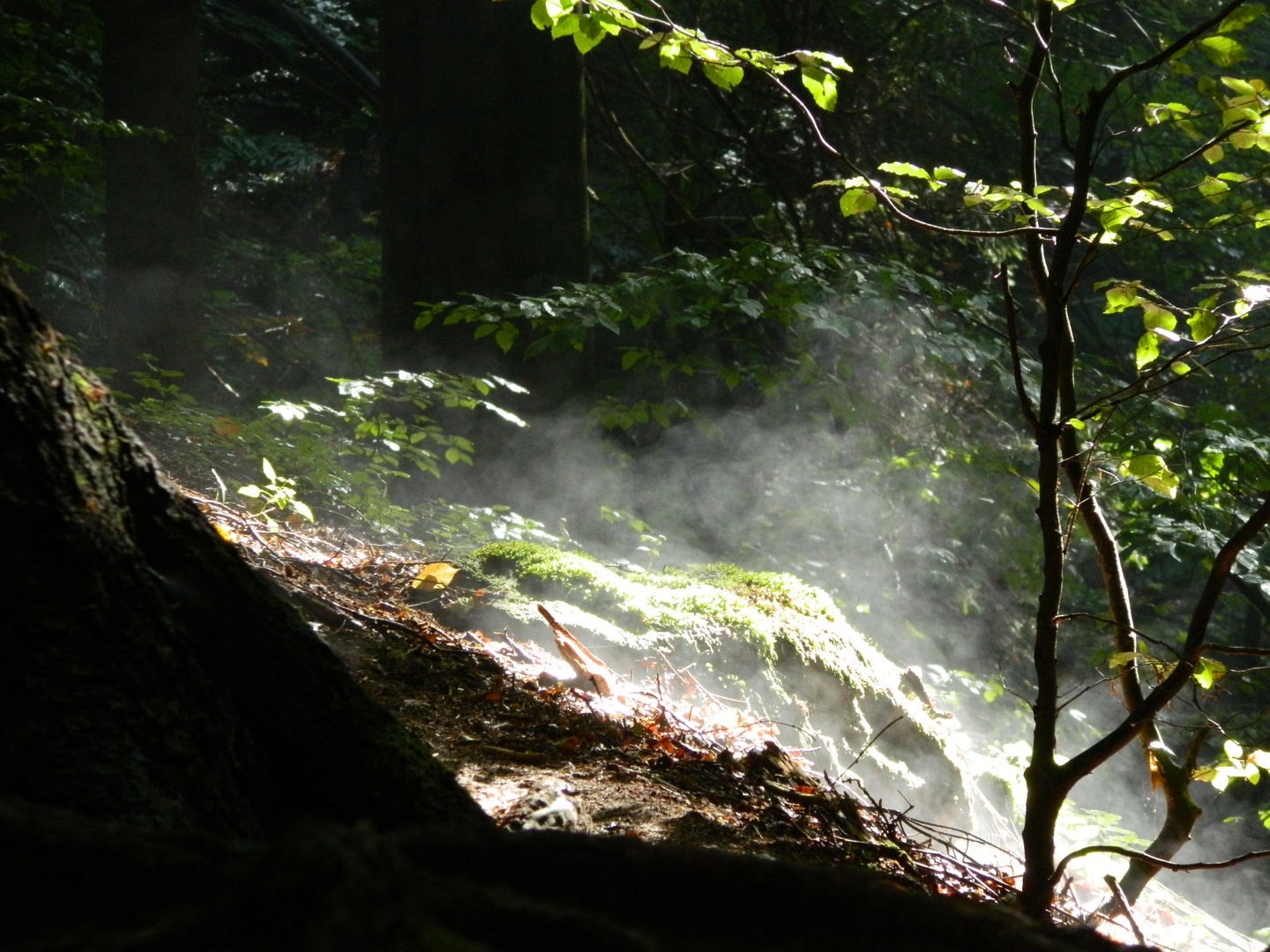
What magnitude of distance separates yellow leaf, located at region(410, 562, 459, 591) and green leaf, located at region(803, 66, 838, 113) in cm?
245

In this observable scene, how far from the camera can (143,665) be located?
1.31m

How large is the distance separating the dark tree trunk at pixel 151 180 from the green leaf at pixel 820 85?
6071 mm

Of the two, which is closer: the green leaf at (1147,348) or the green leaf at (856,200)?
the green leaf at (1147,348)

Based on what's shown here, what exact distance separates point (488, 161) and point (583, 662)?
4133 mm

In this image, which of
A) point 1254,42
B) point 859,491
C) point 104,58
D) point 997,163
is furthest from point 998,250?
point 104,58

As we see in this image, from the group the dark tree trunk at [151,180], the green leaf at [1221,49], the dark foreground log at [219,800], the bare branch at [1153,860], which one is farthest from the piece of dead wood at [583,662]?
the dark tree trunk at [151,180]

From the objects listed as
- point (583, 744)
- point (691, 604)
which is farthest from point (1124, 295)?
point (691, 604)

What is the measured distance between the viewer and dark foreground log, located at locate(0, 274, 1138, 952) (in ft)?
2.66

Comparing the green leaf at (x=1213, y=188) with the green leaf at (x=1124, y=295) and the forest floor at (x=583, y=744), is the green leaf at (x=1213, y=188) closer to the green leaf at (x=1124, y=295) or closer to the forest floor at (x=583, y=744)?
the green leaf at (x=1124, y=295)

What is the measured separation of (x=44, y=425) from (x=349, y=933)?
0.90 meters

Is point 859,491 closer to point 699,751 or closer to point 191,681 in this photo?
point 699,751

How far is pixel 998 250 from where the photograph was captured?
25.1 feet

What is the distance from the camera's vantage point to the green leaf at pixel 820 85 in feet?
9.00

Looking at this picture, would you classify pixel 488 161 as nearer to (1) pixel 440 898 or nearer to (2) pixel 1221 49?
(2) pixel 1221 49
